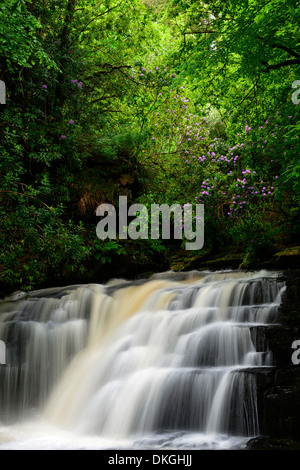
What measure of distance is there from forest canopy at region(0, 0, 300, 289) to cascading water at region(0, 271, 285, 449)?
3.35 ft

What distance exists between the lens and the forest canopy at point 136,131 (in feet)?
23.5

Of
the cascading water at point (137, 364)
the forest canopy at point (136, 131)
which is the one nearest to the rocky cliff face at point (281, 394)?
the cascading water at point (137, 364)

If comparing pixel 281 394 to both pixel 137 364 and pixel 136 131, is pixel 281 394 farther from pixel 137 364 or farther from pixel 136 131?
pixel 136 131

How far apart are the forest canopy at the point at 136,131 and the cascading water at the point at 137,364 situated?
3.35 ft

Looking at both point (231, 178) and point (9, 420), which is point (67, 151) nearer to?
point (231, 178)

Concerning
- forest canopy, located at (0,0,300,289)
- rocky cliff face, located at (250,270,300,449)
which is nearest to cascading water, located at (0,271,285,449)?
rocky cliff face, located at (250,270,300,449)

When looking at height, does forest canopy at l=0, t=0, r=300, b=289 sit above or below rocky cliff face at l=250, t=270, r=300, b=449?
above

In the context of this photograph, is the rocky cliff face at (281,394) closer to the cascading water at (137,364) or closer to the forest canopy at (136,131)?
the cascading water at (137,364)

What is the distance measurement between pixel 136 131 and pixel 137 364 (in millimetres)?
7727

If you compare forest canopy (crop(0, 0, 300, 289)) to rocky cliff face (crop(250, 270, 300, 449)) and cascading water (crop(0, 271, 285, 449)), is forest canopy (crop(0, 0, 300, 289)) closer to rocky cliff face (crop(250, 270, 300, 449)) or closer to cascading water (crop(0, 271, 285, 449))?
cascading water (crop(0, 271, 285, 449))

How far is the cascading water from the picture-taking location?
5.10 metres

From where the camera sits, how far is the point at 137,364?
632 centimetres
